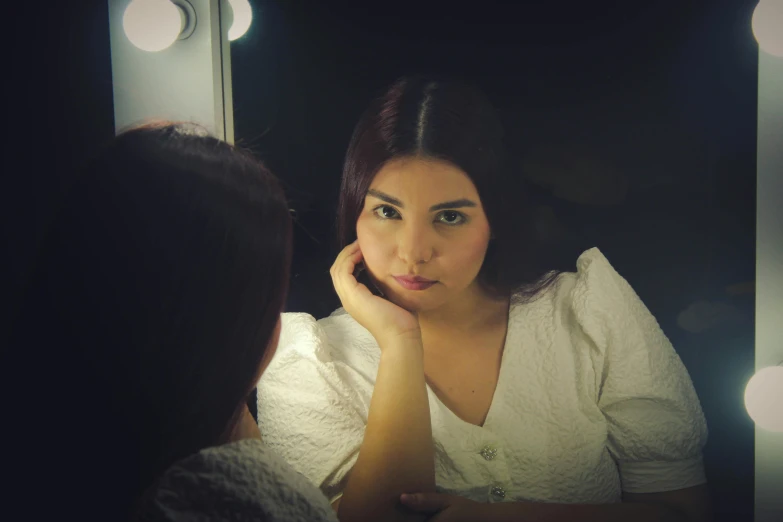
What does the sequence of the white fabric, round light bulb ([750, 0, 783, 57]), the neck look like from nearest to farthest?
the white fabric < round light bulb ([750, 0, 783, 57]) < the neck

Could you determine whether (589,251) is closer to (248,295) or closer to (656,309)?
(656,309)

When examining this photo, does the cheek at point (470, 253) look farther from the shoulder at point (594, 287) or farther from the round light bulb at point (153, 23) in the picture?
the round light bulb at point (153, 23)

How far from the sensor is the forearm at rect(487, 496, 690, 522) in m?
0.84

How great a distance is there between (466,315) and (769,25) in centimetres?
60

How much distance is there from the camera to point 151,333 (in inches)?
25.6

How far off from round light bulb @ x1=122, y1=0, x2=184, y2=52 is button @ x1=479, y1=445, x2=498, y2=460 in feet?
2.76

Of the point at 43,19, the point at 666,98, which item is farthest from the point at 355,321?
the point at 43,19

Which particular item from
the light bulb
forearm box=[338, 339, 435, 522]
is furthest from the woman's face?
the light bulb

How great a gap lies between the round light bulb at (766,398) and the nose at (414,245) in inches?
20.8

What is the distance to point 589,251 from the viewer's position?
2.77ft

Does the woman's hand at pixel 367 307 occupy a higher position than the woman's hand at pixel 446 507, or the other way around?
Result: the woman's hand at pixel 367 307

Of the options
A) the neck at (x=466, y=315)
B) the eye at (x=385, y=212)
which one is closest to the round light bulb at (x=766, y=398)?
the neck at (x=466, y=315)

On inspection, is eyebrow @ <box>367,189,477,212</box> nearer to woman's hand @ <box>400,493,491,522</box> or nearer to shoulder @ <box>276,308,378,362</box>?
shoulder @ <box>276,308,378,362</box>

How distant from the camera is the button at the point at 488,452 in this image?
861mm
